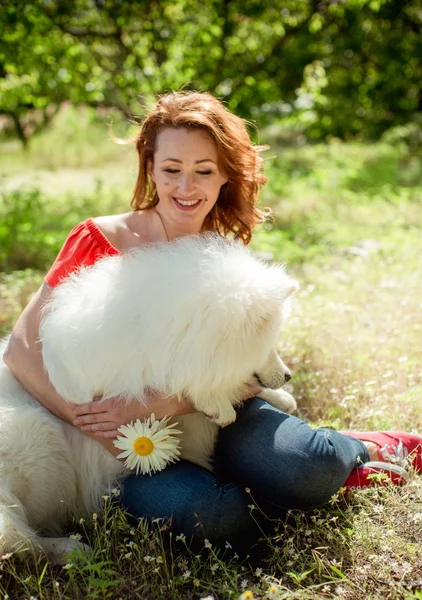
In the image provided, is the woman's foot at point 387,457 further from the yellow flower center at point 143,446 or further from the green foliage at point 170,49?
the green foliage at point 170,49

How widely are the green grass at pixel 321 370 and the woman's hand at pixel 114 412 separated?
309 mm

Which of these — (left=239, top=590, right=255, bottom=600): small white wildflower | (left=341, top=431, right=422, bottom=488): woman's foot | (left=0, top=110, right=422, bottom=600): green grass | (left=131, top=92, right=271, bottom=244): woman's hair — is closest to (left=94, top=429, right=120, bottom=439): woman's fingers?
(left=0, top=110, right=422, bottom=600): green grass

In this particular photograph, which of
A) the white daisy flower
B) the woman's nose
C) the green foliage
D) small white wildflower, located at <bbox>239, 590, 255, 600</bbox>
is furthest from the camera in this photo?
the green foliage

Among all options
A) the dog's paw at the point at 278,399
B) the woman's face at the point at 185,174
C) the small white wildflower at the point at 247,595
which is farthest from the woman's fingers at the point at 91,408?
the woman's face at the point at 185,174

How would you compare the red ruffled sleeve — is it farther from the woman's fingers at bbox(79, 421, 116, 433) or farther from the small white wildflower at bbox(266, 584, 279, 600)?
the small white wildflower at bbox(266, 584, 279, 600)

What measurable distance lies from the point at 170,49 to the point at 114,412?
6533 millimetres

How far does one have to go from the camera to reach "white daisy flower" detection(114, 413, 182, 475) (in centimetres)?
202

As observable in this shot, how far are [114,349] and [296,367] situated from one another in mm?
1585

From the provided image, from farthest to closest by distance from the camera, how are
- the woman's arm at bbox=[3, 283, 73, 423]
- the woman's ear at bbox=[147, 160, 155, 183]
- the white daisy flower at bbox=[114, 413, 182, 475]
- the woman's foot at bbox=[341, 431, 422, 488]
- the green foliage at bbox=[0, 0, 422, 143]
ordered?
1. the green foliage at bbox=[0, 0, 422, 143]
2. the woman's ear at bbox=[147, 160, 155, 183]
3. the woman's foot at bbox=[341, 431, 422, 488]
4. the woman's arm at bbox=[3, 283, 73, 423]
5. the white daisy flower at bbox=[114, 413, 182, 475]

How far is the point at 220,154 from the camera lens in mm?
2488

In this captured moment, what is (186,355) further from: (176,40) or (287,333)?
(176,40)

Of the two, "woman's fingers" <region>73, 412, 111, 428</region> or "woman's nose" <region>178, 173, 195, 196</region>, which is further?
"woman's nose" <region>178, 173, 195, 196</region>

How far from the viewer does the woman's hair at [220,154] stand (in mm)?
2445

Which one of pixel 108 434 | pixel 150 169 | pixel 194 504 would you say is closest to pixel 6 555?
pixel 108 434
